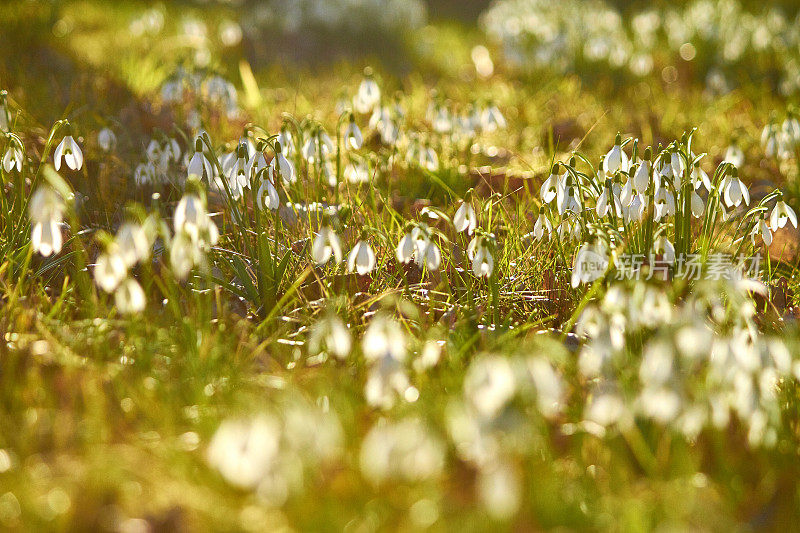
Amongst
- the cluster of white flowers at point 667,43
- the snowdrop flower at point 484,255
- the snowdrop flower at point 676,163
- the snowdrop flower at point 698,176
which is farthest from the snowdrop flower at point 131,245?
the cluster of white flowers at point 667,43

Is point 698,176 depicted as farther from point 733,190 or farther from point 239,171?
point 239,171

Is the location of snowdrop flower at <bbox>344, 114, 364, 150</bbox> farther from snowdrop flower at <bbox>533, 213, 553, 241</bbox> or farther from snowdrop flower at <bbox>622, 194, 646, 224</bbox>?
snowdrop flower at <bbox>622, 194, 646, 224</bbox>

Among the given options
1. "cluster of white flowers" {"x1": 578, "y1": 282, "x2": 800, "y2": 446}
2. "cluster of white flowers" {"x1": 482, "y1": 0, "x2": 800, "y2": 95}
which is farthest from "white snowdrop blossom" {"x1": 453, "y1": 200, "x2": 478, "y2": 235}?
"cluster of white flowers" {"x1": 482, "y1": 0, "x2": 800, "y2": 95}

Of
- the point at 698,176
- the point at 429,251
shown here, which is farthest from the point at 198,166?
the point at 698,176

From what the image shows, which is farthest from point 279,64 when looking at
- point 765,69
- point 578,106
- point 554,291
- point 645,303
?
point 645,303

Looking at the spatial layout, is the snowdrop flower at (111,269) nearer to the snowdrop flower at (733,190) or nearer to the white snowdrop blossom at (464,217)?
the white snowdrop blossom at (464,217)
